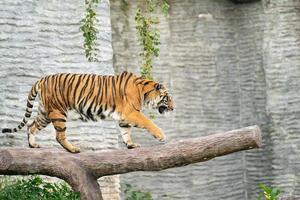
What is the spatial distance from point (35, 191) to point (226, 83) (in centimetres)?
400

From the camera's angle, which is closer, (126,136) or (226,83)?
(126,136)

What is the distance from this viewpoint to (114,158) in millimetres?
6539

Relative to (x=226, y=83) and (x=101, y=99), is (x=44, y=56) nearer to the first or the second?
(x=101, y=99)

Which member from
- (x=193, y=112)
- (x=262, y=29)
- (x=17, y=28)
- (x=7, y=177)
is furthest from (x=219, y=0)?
(x=7, y=177)

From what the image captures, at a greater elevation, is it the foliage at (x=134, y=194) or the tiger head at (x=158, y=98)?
the tiger head at (x=158, y=98)

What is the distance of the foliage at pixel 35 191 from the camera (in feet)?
22.6

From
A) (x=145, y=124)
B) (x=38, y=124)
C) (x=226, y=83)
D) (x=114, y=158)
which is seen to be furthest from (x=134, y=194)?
(x=145, y=124)

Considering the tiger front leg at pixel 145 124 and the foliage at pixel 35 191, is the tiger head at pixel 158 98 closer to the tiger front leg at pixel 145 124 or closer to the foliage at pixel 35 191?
the tiger front leg at pixel 145 124

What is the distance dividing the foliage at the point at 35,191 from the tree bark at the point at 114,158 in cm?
22

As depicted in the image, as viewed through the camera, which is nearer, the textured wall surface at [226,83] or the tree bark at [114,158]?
the tree bark at [114,158]

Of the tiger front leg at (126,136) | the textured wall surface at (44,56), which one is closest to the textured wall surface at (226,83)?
the textured wall surface at (44,56)

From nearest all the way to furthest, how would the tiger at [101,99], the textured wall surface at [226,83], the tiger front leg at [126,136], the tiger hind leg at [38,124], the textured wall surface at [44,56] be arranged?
the tiger at [101,99] < the tiger front leg at [126,136] < the tiger hind leg at [38,124] < the textured wall surface at [44,56] < the textured wall surface at [226,83]

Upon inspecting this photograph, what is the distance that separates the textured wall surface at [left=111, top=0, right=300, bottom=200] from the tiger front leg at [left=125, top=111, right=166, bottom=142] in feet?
10.8

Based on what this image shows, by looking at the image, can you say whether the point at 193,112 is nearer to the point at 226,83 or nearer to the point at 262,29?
the point at 226,83
